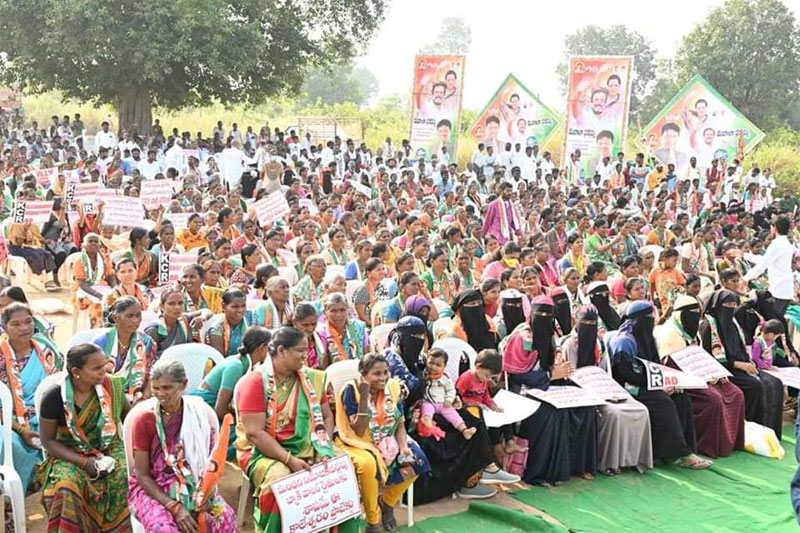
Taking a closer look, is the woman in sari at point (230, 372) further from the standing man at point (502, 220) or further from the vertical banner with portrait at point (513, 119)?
the vertical banner with portrait at point (513, 119)

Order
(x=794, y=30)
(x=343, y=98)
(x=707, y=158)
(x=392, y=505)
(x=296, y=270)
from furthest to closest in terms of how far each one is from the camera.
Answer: (x=343, y=98) < (x=794, y=30) < (x=707, y=158) < (x=296, y=270) < (x=392, y=505)

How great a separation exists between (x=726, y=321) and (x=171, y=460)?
17.1 ft

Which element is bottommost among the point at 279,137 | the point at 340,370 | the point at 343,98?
the point at 340,370

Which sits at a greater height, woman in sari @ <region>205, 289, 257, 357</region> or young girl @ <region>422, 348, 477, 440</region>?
woman in sari @ <region>205, 289, 257, 357</region>

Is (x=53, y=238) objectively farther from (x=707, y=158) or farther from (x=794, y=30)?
(x=794, y=30)

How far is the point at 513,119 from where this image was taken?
2598cm

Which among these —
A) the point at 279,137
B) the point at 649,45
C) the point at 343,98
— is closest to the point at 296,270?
the point at 279,137

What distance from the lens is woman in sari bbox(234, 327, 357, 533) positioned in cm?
448

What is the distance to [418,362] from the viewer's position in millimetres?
5730

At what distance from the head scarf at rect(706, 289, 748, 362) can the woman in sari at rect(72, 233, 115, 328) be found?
5.45 meters

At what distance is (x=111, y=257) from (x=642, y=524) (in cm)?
553

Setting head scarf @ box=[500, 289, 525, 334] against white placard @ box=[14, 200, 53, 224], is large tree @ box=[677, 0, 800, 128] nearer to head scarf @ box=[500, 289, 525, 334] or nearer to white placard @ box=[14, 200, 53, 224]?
white placard @ box=[14, 200, 53, 224]

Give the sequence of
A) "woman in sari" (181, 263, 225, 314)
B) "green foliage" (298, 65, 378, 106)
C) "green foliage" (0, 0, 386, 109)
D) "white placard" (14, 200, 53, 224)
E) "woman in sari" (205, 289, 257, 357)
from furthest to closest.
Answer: "green foliage" (298, 65, 378, 106), "green foliage" (0, 0, 386, 109), "white placard" (14, 200, 53, 224), "woman in sari" (181, 263, 225, 314), "woman in sari" (205, 289, 257, 357)

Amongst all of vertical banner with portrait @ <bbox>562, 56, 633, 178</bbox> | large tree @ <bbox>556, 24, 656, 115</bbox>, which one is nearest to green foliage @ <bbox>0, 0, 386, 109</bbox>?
vertical banner with portrait @ <bbox>562, 56, 633, 178</bbox>
